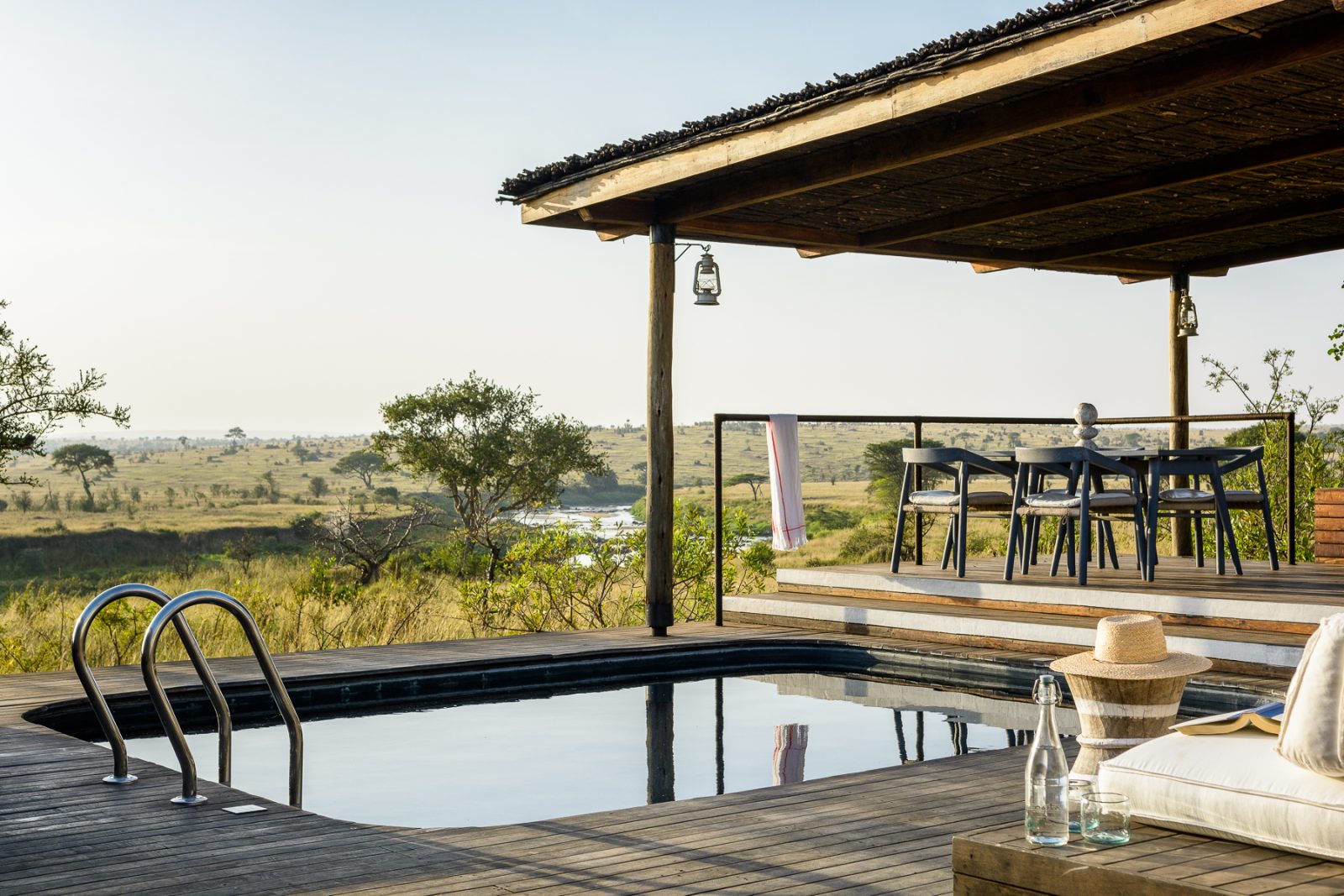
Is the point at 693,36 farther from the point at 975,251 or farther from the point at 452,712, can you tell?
the point at 452,712

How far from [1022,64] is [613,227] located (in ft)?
11.3

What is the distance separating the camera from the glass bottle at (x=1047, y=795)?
2598 millimetres

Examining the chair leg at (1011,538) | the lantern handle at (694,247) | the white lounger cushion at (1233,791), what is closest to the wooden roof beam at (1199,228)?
the chair leg at (1011,538)

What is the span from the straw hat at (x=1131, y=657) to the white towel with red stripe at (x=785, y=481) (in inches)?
193

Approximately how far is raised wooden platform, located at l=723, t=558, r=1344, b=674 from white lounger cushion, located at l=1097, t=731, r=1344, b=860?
3.68 metres

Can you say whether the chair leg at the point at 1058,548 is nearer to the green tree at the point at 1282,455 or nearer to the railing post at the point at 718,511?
the railing post at the point at 718,511

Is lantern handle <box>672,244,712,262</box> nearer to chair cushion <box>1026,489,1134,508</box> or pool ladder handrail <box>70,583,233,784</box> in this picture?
chair cushion <box>1026,489,1134,508</box>

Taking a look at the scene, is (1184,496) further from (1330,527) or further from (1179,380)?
(1179,380)

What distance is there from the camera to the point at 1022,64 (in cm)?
543

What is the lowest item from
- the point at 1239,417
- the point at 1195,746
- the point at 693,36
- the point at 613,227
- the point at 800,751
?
the point at 800,751

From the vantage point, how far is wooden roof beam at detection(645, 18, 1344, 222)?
5188mm

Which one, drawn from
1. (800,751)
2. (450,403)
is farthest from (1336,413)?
(450,403)

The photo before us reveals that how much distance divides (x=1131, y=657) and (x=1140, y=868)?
3.93 ft

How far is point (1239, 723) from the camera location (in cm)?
283
